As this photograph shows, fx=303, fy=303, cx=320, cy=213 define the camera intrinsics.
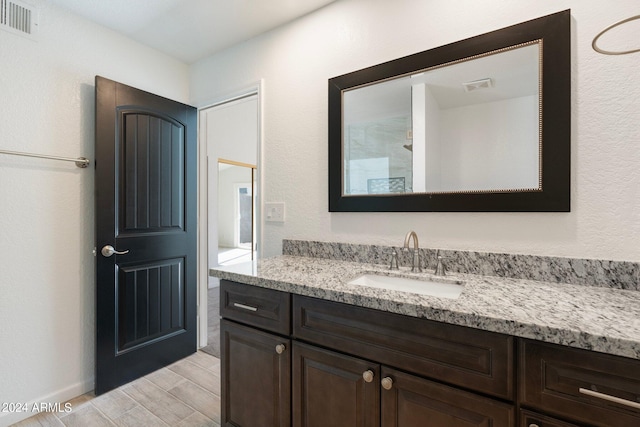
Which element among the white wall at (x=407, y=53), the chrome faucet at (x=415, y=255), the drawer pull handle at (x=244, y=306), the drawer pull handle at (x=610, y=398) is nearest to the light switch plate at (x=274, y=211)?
the white wall at (x=407, y=53)

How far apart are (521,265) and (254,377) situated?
123 cm

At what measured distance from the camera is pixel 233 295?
4.56 ft

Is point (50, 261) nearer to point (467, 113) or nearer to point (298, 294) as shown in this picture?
point (298, 294)

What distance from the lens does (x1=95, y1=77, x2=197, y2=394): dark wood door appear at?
1.95 m

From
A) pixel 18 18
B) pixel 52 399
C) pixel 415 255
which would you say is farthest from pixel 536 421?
pixel 18 18

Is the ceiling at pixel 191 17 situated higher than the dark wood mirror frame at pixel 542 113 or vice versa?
the ceiling at pixel 191 17

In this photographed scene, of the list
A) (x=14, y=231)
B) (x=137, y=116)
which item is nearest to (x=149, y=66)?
(x=137, y=116)

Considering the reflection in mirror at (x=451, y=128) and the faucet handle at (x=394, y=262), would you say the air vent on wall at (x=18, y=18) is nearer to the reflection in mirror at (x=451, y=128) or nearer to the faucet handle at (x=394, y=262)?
the reflection in mirror at (x=451, y=128)

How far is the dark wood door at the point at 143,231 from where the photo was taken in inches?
Answer: 76.9

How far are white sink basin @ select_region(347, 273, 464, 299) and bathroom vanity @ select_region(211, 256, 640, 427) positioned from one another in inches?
1.4

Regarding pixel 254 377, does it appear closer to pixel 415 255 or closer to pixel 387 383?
pixel 387 383

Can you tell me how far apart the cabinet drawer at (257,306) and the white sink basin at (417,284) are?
0.30m

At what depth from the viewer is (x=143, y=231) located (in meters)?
2.15

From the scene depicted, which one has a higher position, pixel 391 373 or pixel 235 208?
pixel 235 208
